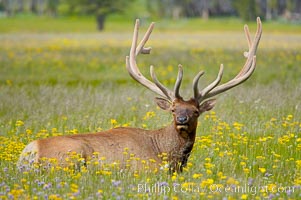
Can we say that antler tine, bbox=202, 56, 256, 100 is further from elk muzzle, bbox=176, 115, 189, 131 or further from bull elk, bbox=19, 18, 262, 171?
elk muzzle, bbox=176, 115, 189, 131

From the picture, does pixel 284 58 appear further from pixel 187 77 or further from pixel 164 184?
pixel 164 184

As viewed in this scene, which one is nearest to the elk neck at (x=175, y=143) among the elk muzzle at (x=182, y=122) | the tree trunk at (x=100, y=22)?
the elk muzzle at (x=182, y=122)

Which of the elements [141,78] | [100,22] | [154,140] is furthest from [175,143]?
[100,22]

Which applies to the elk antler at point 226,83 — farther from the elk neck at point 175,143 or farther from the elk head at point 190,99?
the elk neck at point 175,143

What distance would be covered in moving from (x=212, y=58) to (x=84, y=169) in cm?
1937

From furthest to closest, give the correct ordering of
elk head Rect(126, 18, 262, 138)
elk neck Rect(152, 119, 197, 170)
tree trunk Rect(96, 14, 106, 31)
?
1. tree trunk Rect(96, 14, 106, 31)
2. elk neck Rect(152, 119, 197, 170)
3. elk head Rect(126, 18, 262, 138)

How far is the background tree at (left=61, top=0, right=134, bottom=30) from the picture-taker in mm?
74750

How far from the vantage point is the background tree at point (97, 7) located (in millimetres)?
74750

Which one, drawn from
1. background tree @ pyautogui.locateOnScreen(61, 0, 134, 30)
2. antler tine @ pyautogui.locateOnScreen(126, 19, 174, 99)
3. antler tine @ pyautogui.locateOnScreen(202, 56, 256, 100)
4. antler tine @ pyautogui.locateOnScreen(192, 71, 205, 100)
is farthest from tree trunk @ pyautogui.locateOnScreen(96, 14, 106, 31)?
antler tine @ pyautogui.locateOnScreen(192, 71, 205, 100)

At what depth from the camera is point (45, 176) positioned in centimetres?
709

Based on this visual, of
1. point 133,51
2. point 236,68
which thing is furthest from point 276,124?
point 236,68

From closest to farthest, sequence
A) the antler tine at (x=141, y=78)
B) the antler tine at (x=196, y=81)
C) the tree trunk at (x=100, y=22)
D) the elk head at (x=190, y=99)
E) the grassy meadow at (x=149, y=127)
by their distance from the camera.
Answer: the grassy meadow at (x=149, y=127) → the antler tine at (x=196, y=81) → the elk head at (x=190, y=99) → the antler tine at (x=141, y=78) → the tree trunk at (x=100, y=22)

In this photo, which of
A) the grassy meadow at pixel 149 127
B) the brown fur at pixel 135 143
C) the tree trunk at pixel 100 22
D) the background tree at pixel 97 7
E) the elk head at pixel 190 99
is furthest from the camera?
the background tree at pixel 97 7

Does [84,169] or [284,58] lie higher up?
[84,169]
